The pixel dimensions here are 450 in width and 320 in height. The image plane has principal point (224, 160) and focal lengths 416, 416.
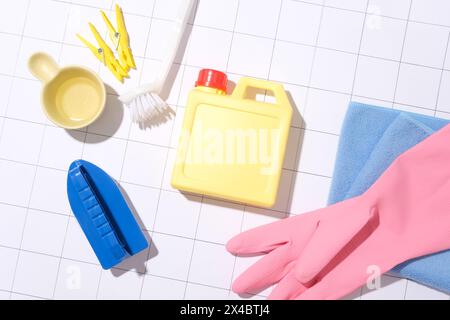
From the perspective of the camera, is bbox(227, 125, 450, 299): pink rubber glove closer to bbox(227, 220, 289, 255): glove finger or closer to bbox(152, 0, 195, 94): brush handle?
bbox(227, 220, 289, 255): glove finger

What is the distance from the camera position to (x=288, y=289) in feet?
2.72

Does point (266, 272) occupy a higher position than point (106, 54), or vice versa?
point (106, 54)

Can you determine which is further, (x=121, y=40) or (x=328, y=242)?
(x=121, y=40)

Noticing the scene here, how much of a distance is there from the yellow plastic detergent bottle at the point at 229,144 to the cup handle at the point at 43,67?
0.29m

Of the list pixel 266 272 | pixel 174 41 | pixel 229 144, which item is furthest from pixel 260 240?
pixel 174 41

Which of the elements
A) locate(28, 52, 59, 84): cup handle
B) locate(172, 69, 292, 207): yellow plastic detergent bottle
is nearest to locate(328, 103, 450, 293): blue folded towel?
locate(172, 69, 292, 207): yellow plastic detergent bottle

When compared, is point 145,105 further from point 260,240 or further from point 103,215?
point 260,240

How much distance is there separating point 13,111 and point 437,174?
877 millimetres

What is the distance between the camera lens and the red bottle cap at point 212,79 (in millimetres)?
795

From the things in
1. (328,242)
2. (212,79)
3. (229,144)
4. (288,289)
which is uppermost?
(212,79)

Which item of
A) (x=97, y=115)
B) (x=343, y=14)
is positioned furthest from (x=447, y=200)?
(x=97, y=115)

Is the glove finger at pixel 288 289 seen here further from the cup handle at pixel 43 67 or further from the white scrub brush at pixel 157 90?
the cup handle at pixel 43 67

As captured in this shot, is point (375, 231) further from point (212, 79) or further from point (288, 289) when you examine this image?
point (212, 79)

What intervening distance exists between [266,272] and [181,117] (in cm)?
37
